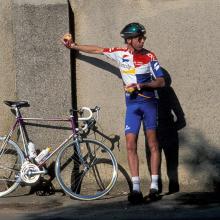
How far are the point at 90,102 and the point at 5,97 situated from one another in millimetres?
1064

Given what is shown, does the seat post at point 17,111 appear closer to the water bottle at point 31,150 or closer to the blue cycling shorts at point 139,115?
the water bottle at point 31,150

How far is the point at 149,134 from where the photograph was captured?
8805mm

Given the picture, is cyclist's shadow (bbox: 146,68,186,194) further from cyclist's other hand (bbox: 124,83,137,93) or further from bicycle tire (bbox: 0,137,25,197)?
bicycle tire (bbox: 0,137,25,197)

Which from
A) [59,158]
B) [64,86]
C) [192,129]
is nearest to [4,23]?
[64,86]

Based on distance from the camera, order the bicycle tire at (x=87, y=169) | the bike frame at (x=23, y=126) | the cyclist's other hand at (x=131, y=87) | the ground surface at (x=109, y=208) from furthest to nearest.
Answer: the bicycle tire at (x=87, y=169) < the bike frame at (x=23, y=126) < the cyclist's other hand at (x=131, y=87) < the ground surface at (x=109, y=208)

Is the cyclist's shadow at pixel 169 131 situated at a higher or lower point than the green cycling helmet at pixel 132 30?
lower

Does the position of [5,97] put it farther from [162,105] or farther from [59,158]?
[162,105]

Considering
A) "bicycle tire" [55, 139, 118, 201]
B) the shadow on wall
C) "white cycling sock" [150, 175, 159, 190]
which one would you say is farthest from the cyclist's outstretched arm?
"white cycling sock" [150, 175, 159, 190]

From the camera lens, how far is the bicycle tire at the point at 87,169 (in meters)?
9.15

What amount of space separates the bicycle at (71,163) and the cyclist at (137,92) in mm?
388

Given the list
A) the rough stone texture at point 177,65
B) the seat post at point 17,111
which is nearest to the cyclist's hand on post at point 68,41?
the rough stone texture at point 177,65

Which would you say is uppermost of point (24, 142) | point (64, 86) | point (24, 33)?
point (24, 33)

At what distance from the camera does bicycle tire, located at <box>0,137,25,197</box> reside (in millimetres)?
9062

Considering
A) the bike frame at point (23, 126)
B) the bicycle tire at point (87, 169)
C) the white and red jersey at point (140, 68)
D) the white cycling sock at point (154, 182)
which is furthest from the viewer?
the bicycle tire at point (87, 169)
